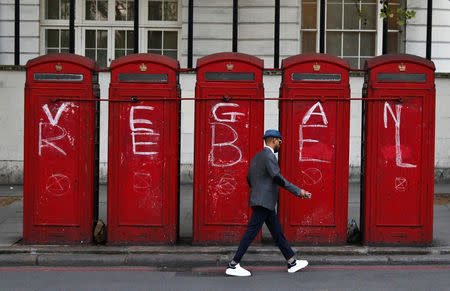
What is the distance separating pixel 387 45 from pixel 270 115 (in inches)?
123

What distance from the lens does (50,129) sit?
8.27 metres

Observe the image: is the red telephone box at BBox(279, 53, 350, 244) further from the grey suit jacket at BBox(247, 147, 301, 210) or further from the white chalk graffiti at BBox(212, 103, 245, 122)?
the grey suit jacket at BBox(247, 147, 301, 210)

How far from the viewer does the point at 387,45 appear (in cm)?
1488

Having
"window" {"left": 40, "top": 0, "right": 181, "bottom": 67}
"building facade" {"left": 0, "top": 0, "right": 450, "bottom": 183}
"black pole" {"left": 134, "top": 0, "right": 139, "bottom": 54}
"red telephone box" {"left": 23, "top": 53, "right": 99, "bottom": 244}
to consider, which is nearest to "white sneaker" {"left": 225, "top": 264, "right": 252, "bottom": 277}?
"red telephone box" {"left": 23, "top": 53, "right": 99, "bottom": 244}

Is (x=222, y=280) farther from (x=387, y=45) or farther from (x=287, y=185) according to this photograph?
(x=387, y=45)

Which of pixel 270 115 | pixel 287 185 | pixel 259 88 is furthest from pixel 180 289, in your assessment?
pixel 270 115

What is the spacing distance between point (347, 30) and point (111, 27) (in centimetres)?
539

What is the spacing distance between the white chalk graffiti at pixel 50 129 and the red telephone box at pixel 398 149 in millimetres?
3784

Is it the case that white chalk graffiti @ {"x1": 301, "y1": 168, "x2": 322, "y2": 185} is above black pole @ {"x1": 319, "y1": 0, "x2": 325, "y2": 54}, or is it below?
below

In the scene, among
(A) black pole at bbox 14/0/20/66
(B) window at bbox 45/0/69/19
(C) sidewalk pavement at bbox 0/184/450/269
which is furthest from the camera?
(B) window at bbox 45/0/69/19

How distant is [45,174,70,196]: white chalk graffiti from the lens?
8312mm

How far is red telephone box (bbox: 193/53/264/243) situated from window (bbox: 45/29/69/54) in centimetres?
778

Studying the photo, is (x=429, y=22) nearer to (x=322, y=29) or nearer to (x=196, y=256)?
(x=322, y=29)

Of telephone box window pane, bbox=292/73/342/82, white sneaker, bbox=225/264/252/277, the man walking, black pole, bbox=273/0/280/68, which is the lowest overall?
white sneaker, bbox=225/264/252/277
